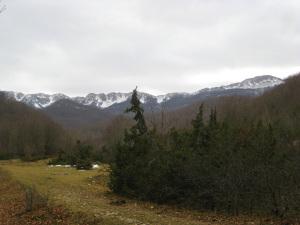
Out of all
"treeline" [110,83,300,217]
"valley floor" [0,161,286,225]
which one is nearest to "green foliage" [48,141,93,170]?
"valley floor" [0,161,286,225]

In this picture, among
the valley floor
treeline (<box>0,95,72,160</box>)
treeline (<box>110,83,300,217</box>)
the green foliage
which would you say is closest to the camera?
the valley floor

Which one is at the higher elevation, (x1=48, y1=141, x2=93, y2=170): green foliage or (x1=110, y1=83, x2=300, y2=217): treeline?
(x1=110, y1=83, x2=300, y2=217): treeline

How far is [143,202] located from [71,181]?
433 inches

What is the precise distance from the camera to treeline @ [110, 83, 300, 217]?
2175 cm

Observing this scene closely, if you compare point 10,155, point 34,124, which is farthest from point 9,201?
point 34,124

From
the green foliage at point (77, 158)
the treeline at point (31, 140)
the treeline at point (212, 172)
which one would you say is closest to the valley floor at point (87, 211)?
the treeline at point (212, 172)

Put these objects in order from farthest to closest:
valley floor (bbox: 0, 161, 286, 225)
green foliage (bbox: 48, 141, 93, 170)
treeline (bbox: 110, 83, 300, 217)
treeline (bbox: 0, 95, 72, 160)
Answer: treeline (bbox: 0, 95, 72, 160) < green foliage (bbox: 48, 141, 93, 170) < treeline (bbox: 110, 83, 300, 217) < valley floor (bbox: 0, 161, 286, 225)

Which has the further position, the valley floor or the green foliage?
the green foliage

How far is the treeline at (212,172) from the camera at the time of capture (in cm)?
2175

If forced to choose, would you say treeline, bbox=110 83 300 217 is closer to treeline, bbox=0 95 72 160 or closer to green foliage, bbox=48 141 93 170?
green foliage, bbox=48 141 93 170

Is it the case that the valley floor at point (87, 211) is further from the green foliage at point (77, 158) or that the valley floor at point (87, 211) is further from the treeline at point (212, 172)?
the green foliage at point (77, 158)

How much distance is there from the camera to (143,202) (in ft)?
87.8

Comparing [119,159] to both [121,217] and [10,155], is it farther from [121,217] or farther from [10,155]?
[10,155]

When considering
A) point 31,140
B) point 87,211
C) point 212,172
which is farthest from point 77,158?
point 31,140
